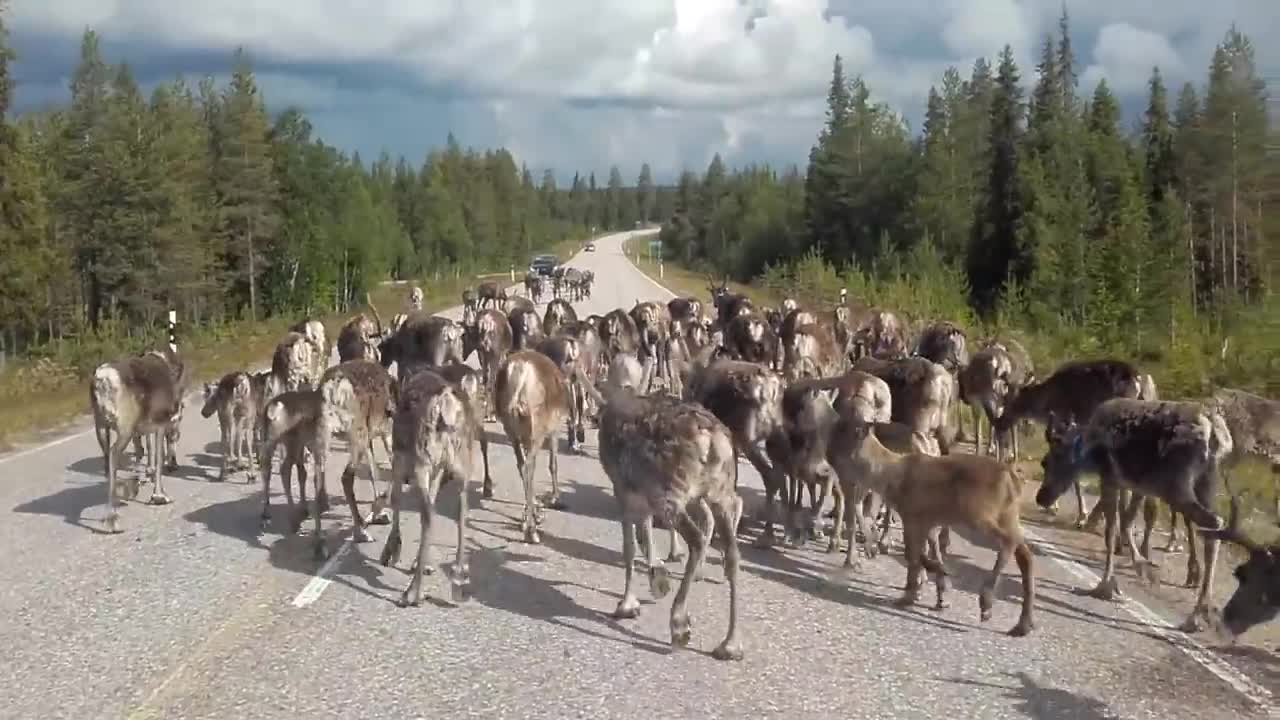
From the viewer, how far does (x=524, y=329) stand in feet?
69.3

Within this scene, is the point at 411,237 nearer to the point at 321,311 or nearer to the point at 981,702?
the point at 321,311

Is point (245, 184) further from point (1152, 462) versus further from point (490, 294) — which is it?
point (1152, 462)

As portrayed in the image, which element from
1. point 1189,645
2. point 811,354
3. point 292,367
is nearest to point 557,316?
point 811,354

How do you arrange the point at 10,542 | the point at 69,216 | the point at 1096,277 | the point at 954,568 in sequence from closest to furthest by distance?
the point at 954,568, the point at 10,542, the point at 1096,277, the point at 69,216

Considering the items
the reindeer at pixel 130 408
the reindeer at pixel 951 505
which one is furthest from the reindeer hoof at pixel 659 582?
the reindeer at pixel 130 408

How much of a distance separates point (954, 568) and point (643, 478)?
3.46 meters

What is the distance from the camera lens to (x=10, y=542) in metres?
11.9

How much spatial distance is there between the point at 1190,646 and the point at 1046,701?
1852 mm

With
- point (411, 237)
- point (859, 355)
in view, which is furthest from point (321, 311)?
point (411, 237)

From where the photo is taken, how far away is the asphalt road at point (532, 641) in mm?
7414

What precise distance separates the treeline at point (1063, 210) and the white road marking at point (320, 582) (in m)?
16.2

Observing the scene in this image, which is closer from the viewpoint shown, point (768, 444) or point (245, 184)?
point (768, 444)

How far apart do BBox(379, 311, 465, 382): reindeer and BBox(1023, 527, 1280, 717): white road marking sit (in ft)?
34.3

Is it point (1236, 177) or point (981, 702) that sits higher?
point (1236, 177)
